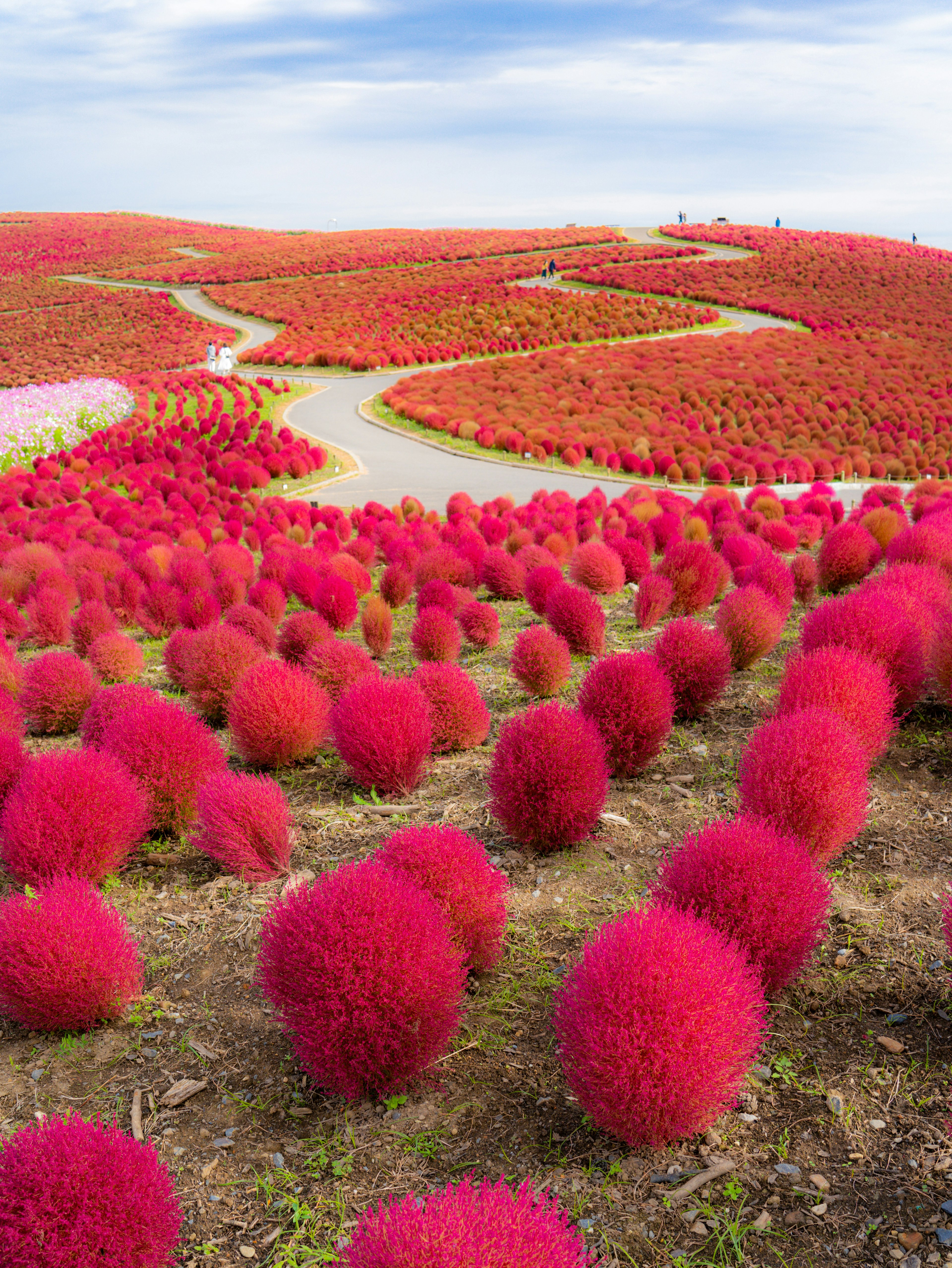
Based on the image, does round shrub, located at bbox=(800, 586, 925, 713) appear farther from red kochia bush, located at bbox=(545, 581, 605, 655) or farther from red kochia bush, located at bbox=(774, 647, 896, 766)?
red kochia bush, located at bbox=(545, 581, 605, 655)

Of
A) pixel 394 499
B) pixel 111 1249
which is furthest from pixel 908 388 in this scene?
pixel 111 1249

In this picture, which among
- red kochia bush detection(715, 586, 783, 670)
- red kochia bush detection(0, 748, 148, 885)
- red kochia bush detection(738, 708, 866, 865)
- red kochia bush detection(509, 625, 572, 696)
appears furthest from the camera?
red kochia bush detection(715, 586, 783, 670)

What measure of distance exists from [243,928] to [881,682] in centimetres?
361

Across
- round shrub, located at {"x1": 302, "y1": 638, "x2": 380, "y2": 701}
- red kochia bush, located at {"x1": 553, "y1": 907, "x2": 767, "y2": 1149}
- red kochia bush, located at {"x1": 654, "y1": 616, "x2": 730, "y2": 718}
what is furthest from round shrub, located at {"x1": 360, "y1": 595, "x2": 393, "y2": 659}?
red kochia bush, located at {"x1": 553, "y1": 907, "x2": 767, "y2": 1149}

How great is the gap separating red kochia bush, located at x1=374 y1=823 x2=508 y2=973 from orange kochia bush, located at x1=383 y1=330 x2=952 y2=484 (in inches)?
645

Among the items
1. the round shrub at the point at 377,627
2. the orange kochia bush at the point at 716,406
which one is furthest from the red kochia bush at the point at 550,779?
the orange kochia bush at the point at 716,406

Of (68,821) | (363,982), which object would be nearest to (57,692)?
(68,821)

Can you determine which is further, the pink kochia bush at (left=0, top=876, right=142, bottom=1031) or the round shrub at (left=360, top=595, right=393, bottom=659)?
the round shrub at (left=360, top=595, right=393, bottom=659)

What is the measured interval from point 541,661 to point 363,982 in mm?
3463

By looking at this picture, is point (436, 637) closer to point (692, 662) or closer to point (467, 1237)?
point (692, 662)

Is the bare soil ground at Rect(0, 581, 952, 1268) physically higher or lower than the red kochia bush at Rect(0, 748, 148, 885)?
lower

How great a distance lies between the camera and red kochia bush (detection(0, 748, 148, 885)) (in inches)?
165

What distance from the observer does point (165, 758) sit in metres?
4.74

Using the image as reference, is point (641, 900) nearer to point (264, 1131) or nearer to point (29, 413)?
point (264, 1131)
